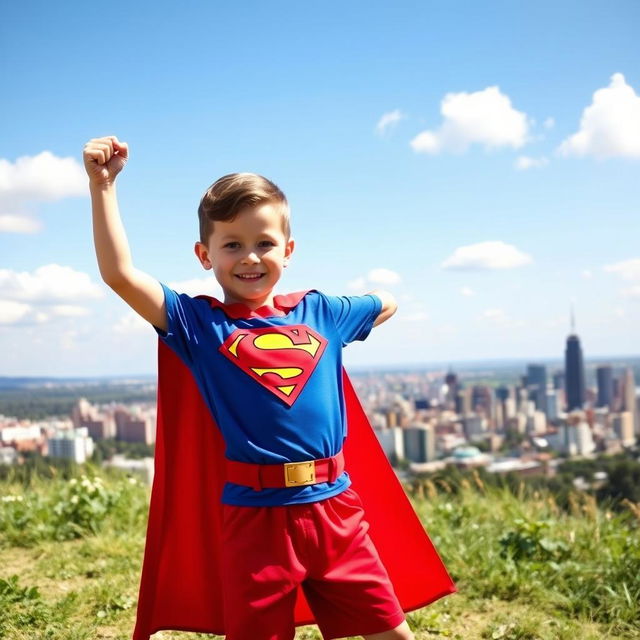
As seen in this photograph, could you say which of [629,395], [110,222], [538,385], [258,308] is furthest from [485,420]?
[110,222]

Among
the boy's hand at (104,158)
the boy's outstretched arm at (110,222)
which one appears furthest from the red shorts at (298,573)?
the boy's hand at (104,158)

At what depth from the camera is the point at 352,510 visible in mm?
2168

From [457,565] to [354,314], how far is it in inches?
83.3

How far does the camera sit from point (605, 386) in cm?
8725

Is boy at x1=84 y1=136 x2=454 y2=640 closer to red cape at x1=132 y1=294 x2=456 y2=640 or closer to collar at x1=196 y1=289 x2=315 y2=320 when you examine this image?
collar at x1=196 y1=289 x2=315 y2=320

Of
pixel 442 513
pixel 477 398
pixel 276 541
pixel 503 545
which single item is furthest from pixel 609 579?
pixel 477 398

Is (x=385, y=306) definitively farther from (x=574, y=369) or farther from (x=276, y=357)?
(x=574, y=369)

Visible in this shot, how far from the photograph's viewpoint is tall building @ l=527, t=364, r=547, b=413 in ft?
277

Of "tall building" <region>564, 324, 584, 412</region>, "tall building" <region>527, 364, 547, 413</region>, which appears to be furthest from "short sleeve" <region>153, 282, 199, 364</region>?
"tall building" <region>564, 324, 584, 412</region>

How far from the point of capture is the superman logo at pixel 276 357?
207 cm

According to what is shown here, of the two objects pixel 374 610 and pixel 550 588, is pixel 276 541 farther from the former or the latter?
pixel 550 588

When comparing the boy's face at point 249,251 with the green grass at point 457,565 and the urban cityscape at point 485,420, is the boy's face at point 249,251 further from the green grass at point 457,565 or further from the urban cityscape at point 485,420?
the urban cityscape at point 485,420

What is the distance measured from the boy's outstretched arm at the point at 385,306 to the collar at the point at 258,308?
1.11 ft

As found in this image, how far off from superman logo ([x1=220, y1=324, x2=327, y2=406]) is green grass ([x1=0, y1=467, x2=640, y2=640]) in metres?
1.63
